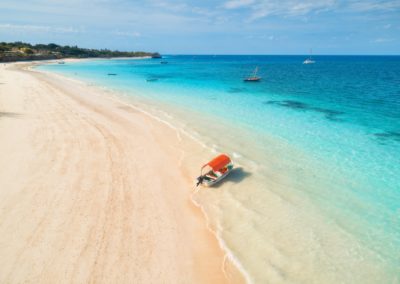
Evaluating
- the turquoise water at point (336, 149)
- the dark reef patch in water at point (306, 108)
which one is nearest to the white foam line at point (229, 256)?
the turquoise water at point (336, 149)

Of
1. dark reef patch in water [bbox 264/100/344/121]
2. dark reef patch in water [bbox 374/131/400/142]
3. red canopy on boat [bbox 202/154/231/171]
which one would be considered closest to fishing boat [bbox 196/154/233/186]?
red canopy on boat [bbox 202/154/231/171]

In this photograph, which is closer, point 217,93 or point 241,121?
point 241,121

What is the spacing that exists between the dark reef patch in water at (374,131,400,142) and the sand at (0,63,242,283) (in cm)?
1490

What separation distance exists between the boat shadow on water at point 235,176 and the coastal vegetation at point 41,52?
101m

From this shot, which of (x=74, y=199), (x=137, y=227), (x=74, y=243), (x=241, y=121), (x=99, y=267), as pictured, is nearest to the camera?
(x=99, y=267)

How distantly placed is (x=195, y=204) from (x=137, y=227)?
2.88 m

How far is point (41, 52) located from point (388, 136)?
14922 centimetres

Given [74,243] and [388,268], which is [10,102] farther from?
[388,268]

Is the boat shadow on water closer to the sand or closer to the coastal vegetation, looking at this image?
the sand

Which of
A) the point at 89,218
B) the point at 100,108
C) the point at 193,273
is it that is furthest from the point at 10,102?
the point at 193,273

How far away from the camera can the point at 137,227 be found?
1081 cm

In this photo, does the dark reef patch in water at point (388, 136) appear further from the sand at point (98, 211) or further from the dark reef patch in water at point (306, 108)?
the sand at point (98, 211)

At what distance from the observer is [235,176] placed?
15039mm

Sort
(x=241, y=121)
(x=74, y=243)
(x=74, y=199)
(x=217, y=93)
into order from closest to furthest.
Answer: (x=74, y=243)
(x=74, y=199)
(x=241, y=121)
(x=217, y=93)
